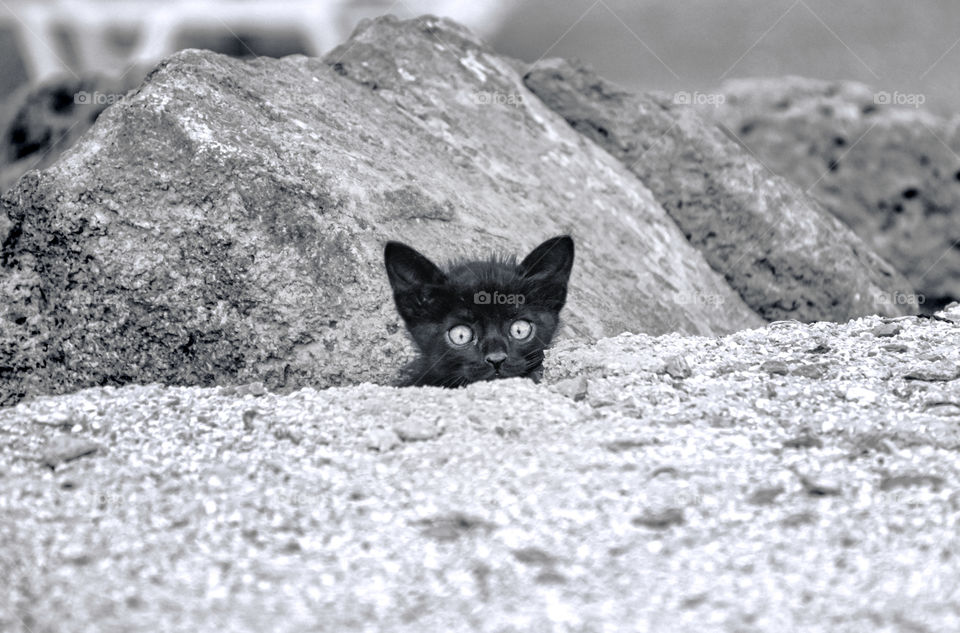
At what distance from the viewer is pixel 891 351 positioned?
445 centimetres

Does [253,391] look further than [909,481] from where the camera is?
Yes

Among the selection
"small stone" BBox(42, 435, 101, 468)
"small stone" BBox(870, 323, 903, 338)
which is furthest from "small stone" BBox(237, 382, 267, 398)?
"small stone" BBox(870, 323, 903, 338)

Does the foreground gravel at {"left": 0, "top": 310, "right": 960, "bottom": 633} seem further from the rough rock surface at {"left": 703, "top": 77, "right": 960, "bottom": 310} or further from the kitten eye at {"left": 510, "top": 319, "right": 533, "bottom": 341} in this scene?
the rough rock surface at {"left": 703, "top": 77, "right": 960, "bottom": 310}

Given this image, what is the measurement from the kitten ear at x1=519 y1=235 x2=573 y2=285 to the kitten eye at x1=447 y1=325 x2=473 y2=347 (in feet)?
1.33

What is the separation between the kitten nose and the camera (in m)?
4.55

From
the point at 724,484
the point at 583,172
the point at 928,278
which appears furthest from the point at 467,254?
the point at 928,278

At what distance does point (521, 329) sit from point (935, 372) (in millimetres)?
1819

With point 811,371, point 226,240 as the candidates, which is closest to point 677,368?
point 811,371

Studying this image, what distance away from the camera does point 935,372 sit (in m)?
4.04

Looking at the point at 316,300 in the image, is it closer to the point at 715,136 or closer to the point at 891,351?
the point at 891,351

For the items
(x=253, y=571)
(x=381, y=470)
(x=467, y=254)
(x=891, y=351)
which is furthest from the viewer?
(x=467, y=254)

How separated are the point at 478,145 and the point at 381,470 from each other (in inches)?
141

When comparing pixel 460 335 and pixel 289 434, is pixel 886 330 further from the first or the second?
pixel 289 434

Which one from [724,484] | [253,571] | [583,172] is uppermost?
[583,172]
